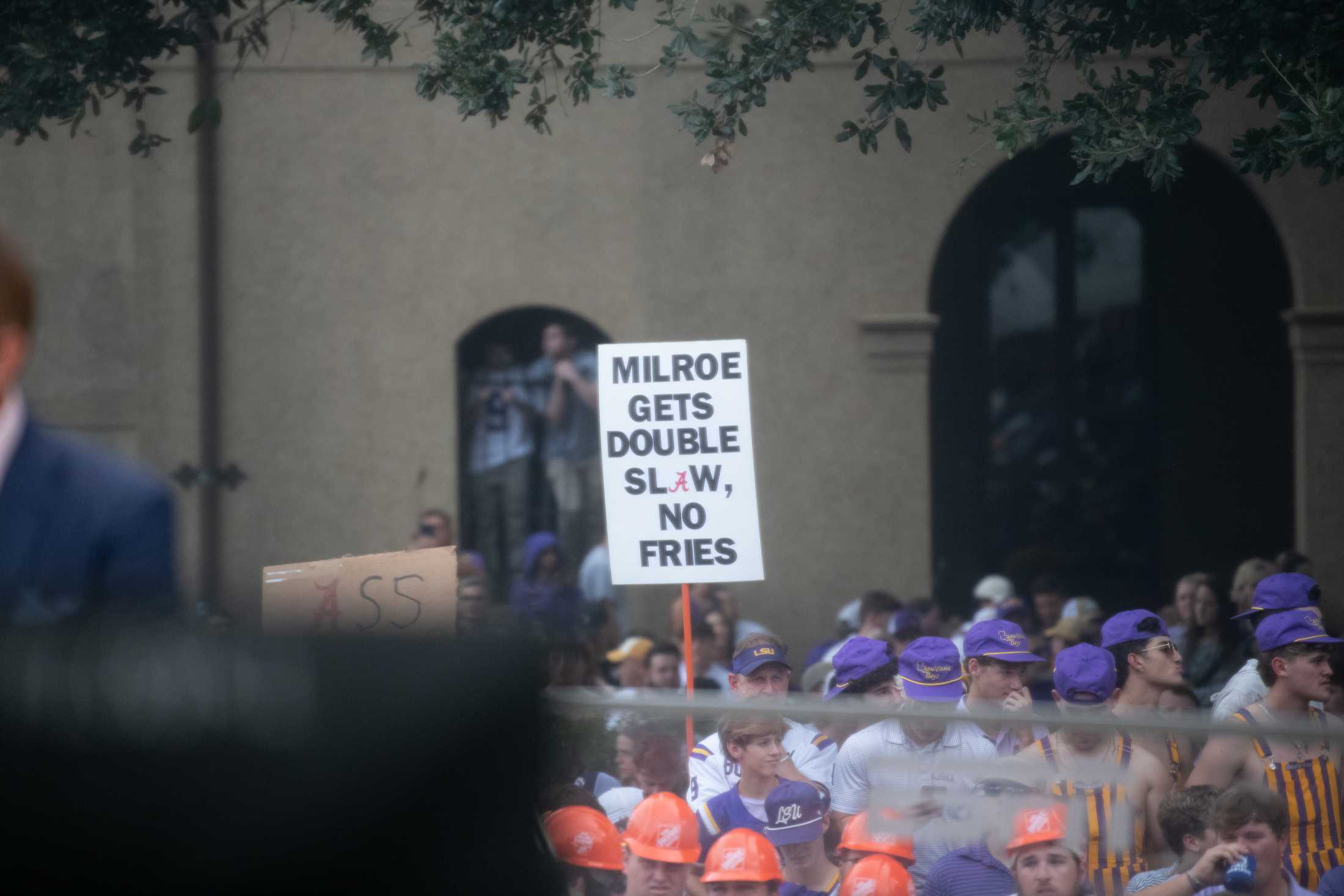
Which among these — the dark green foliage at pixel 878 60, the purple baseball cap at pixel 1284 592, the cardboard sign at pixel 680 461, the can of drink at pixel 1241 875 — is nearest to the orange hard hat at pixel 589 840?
the can of drink at pixel 1241 875

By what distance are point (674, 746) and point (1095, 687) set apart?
2069mm

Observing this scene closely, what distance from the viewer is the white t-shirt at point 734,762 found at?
3.34m

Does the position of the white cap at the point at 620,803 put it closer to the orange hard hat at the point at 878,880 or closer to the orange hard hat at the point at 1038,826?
the orange hard hat at the point at 878,880

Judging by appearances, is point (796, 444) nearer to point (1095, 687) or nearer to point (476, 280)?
point (476, 280)

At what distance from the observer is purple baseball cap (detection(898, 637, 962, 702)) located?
209 inches

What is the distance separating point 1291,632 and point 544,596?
5.67 m

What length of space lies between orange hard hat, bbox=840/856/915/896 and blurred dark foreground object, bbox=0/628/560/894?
205cm

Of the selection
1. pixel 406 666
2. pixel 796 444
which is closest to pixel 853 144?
pixel 796 444

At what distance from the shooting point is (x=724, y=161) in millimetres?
7191

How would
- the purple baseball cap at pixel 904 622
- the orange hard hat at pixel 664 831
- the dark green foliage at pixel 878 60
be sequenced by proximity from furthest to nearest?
the purple baseball cap at pixel 904 622 → the dark green foliage at pixel 878 60 → the orange hard hat at pixel 664 831

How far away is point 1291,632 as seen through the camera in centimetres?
507

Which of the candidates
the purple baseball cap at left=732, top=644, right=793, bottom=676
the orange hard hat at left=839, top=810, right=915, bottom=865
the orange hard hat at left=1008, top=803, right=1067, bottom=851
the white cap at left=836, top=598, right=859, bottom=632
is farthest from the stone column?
the orange hard hat at left=1008, top=803, right=1067, bottom=851

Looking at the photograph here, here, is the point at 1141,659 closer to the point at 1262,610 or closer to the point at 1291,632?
the point at 1291,632

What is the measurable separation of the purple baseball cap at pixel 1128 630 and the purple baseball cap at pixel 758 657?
114 cm
